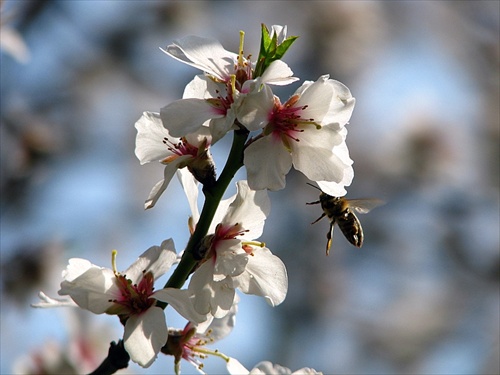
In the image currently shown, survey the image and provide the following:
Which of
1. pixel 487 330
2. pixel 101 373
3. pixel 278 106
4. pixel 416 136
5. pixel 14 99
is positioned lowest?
pixel 487 330

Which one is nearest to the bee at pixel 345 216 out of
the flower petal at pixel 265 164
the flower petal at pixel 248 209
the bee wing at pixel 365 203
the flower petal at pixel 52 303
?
the bee wing at pixel 365 203

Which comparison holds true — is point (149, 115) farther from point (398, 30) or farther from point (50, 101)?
point (398, 30)

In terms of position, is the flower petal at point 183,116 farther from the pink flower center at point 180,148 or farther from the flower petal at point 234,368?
the flower petal at point 234,368

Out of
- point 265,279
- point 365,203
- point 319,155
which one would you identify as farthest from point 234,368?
point 365,203

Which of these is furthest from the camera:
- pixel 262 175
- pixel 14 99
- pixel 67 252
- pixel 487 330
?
pixel 487 330

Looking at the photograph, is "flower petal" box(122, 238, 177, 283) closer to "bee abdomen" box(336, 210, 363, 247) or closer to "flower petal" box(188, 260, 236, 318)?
"flower petal" box(188, 260, 236, 318)

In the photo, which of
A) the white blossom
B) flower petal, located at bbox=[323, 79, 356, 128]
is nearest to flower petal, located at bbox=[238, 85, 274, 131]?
the white blossom

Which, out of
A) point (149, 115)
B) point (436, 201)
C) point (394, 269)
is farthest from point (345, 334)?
point (149, 115)

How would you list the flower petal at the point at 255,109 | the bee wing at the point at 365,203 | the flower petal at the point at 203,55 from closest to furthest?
the flower petal at the point at 255,109 < the flower petal at the point at 203,55 < the bee wing at the point at 365,203
